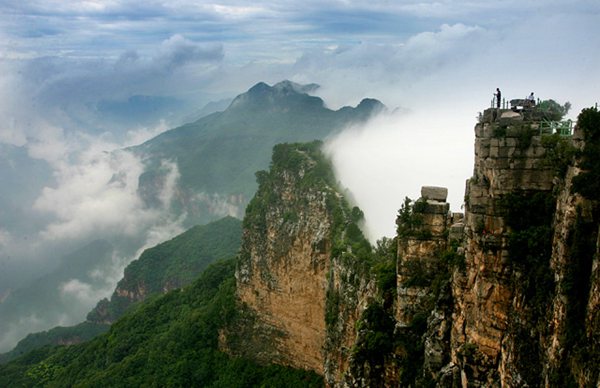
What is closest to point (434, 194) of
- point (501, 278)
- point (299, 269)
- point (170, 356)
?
point (501, 278)

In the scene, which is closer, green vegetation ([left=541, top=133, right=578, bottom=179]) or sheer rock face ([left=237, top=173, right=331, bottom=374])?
green vegetation ([left=541, top=133, right=578, bottom=179])

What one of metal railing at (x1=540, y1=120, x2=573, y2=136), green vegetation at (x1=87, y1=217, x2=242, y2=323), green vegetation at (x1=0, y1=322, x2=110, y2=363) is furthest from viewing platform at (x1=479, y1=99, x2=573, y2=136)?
green vegetation at (x1=0, y1=322, x2=110, y2=363)

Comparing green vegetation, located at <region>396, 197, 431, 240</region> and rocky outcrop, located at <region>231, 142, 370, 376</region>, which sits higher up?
green vegetation, located at <region>396, 197, 431, 240</region>

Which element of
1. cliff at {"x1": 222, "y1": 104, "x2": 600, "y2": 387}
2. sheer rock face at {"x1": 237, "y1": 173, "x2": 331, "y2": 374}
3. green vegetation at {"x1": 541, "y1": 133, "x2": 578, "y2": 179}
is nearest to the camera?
cliff at {"x1": 222, "y1": 104, "x2": 600, "y2": 387}

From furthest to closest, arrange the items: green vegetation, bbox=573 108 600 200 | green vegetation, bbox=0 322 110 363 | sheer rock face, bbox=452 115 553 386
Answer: green vegetation, bbox=0 322 110 363
sheer rock face, bbox=452 115 553 386
green vegetation, bbox=573 108 600 200

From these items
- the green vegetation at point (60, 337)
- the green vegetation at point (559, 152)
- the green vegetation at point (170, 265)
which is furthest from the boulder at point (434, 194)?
the green vegetation at point (60, 337)

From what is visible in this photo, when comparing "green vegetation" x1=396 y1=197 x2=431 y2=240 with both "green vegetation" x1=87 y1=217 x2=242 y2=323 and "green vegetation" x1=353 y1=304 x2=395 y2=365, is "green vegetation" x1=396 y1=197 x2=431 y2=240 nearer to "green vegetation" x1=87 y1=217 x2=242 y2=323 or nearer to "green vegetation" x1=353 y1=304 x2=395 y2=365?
"green vegetation" x1=353 y1=304 x2=395 y2=365

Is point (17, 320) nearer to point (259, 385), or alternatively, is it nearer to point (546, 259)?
point (259, 385)
